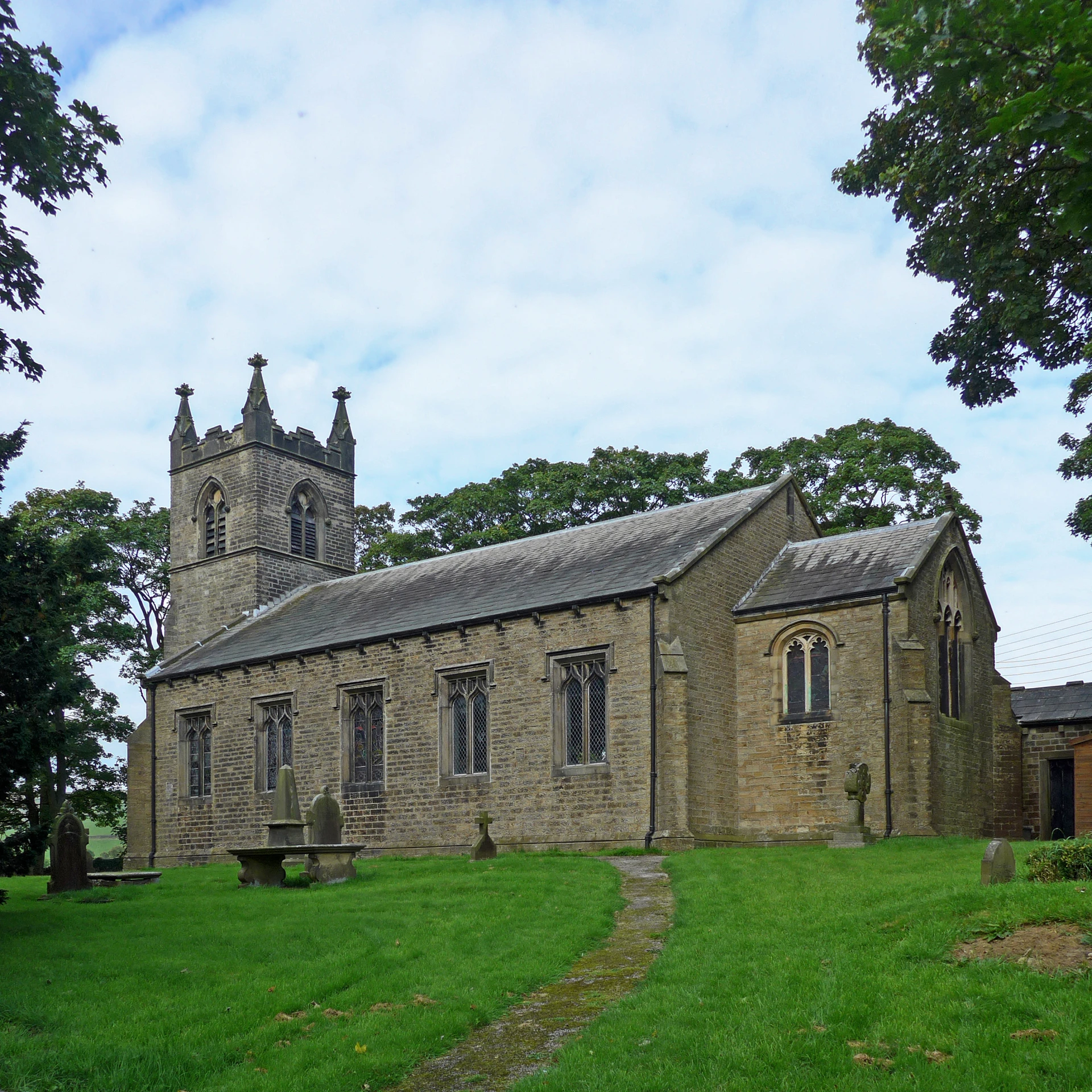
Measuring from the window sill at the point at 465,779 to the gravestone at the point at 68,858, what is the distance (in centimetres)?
938

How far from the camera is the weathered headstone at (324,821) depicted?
2030cm

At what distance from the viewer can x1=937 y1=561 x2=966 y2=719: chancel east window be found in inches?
1040

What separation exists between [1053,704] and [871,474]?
11230mm

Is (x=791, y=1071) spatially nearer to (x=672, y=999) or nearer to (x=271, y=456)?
(x=672, y=999)

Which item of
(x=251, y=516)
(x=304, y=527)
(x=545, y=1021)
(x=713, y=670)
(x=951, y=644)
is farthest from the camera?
(x=304, y=527)

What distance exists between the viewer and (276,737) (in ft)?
103

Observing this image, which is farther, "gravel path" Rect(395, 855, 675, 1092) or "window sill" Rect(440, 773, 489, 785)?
"window sill" Rect(440, 773, 489, 785)

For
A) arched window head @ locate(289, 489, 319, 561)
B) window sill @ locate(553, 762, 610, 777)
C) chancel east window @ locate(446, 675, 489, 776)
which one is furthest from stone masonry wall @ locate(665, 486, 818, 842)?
arched window head @ locate(289, 489, 319, 561)

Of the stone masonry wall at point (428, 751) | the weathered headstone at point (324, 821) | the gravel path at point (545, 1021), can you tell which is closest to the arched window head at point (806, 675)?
the stone masonry wall at point (428, 751)

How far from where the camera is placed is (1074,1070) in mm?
7055

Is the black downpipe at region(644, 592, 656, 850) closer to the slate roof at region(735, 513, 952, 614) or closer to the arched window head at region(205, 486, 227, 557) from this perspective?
the slate roof at region(735, 513, 952, 614)

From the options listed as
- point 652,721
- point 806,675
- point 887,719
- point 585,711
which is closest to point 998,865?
point 887,719

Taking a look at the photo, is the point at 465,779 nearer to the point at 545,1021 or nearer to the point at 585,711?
the point at 585,711

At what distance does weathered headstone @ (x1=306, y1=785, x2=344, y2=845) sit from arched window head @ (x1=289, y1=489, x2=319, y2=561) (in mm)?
20638
